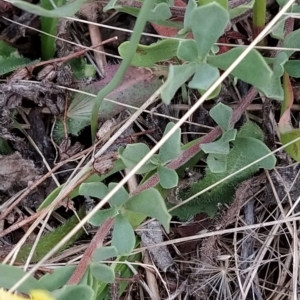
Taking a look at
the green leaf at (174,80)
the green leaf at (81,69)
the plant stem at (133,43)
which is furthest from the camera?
the green leaf at (81,69)

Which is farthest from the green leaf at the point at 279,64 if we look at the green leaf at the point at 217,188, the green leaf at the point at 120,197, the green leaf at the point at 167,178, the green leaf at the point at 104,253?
the green leaf at the point at 104,253

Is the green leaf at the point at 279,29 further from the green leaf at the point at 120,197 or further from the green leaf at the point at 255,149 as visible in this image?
the green leaf at the point at 120,197

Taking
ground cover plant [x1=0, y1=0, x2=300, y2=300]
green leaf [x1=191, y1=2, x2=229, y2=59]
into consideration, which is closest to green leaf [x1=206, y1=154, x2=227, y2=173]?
ground cover plant [x1=0, y1=0, x2=300, y2=300]

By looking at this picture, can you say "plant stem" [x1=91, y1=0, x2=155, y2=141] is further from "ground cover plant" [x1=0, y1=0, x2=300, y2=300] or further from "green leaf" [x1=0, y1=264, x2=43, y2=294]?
"green leaf" [x1=0, y1=264, x2=43, y2=294]

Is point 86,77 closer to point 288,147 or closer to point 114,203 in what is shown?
point 114,203

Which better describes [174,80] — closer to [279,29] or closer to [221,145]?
[221,145]

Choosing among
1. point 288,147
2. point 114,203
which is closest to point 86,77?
point 114,203
